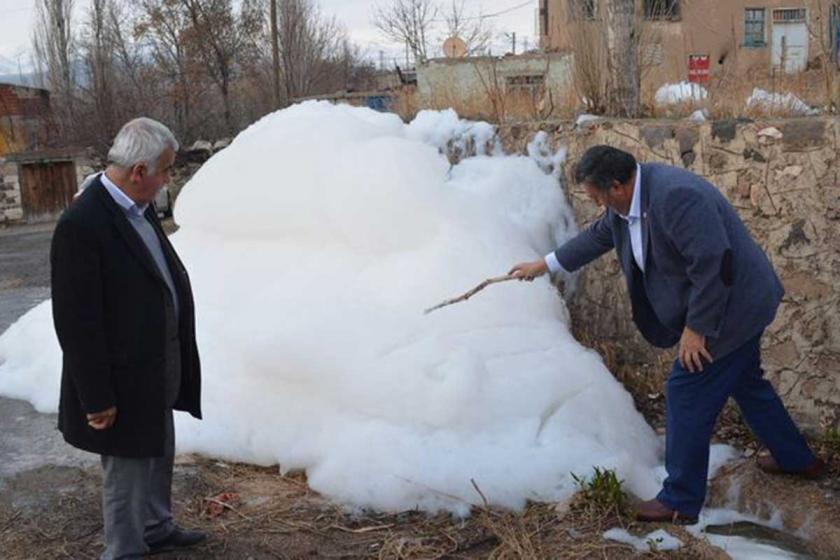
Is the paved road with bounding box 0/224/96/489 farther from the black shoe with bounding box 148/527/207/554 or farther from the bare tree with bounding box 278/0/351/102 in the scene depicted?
the bare tree with bounding box 278/0/351/102

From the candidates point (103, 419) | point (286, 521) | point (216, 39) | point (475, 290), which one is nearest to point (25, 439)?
point (286, 521)

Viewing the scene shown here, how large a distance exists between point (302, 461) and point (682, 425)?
1707mm

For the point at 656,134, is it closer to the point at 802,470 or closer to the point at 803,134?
the point at 803,134

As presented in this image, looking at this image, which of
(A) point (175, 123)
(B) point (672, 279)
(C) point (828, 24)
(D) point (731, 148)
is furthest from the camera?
(A) point (175, 123)

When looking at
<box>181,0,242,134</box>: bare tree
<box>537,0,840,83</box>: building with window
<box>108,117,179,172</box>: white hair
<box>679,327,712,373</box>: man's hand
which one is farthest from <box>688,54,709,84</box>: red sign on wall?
<box>181,0,242,134</box>: bare tree

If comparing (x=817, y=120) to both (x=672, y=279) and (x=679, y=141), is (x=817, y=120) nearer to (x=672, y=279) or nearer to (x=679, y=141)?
(x=679, y=141)

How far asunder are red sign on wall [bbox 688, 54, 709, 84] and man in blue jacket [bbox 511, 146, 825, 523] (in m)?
3.37

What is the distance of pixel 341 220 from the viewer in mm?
4898

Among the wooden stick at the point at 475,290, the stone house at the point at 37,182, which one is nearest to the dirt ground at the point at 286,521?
the wooden stick at the point at 475,290

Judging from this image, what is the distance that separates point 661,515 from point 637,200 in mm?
1219

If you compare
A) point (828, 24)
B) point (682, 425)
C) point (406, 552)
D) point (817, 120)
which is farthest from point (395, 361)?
point (828, 24)

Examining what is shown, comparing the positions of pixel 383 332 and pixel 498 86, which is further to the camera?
pixel 498 86

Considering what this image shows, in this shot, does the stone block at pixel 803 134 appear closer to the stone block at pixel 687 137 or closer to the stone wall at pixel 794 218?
the stone wall at pixel 794 218

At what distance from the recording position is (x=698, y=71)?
23.2ft
